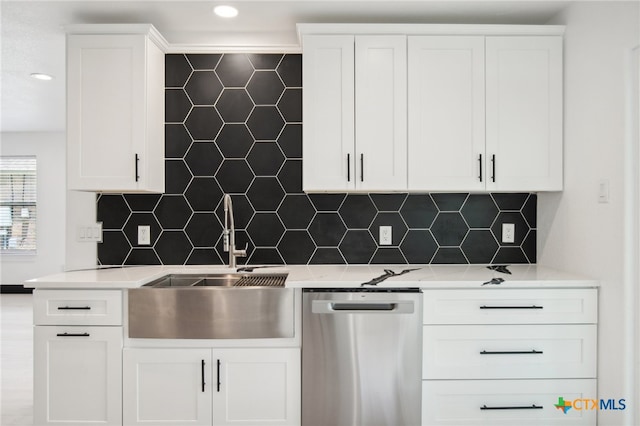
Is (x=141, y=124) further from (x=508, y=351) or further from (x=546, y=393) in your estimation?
(x=546, y=393)

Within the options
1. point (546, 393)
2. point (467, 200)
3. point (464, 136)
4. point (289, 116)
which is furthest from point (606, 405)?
point (289, 116)

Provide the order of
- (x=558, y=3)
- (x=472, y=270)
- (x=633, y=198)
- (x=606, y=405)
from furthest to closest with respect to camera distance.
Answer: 1. (x=472, y=270)
2. (x=558, y=3)
3. (x=606, y=405)
4. (x=633, y=198)

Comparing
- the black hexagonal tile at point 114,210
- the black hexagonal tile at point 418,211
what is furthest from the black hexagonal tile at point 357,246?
the black hexagonal tile at point 114,210

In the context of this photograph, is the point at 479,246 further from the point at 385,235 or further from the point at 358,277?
the point at 358,277

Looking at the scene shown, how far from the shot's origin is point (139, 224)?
2832mm

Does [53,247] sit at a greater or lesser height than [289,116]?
lesser

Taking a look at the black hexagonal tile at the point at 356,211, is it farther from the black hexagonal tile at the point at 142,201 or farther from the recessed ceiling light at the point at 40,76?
the recessed ceiling light at the point at 40,76

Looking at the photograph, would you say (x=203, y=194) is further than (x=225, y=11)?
Yes

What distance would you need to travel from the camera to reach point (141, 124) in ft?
8.08

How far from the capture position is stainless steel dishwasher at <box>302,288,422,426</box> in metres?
2.10

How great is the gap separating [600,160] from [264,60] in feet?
6.65

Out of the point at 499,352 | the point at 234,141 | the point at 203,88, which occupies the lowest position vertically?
the point at 499,352

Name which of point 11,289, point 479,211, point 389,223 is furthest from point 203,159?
point 11,289

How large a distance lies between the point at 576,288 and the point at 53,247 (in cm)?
708
